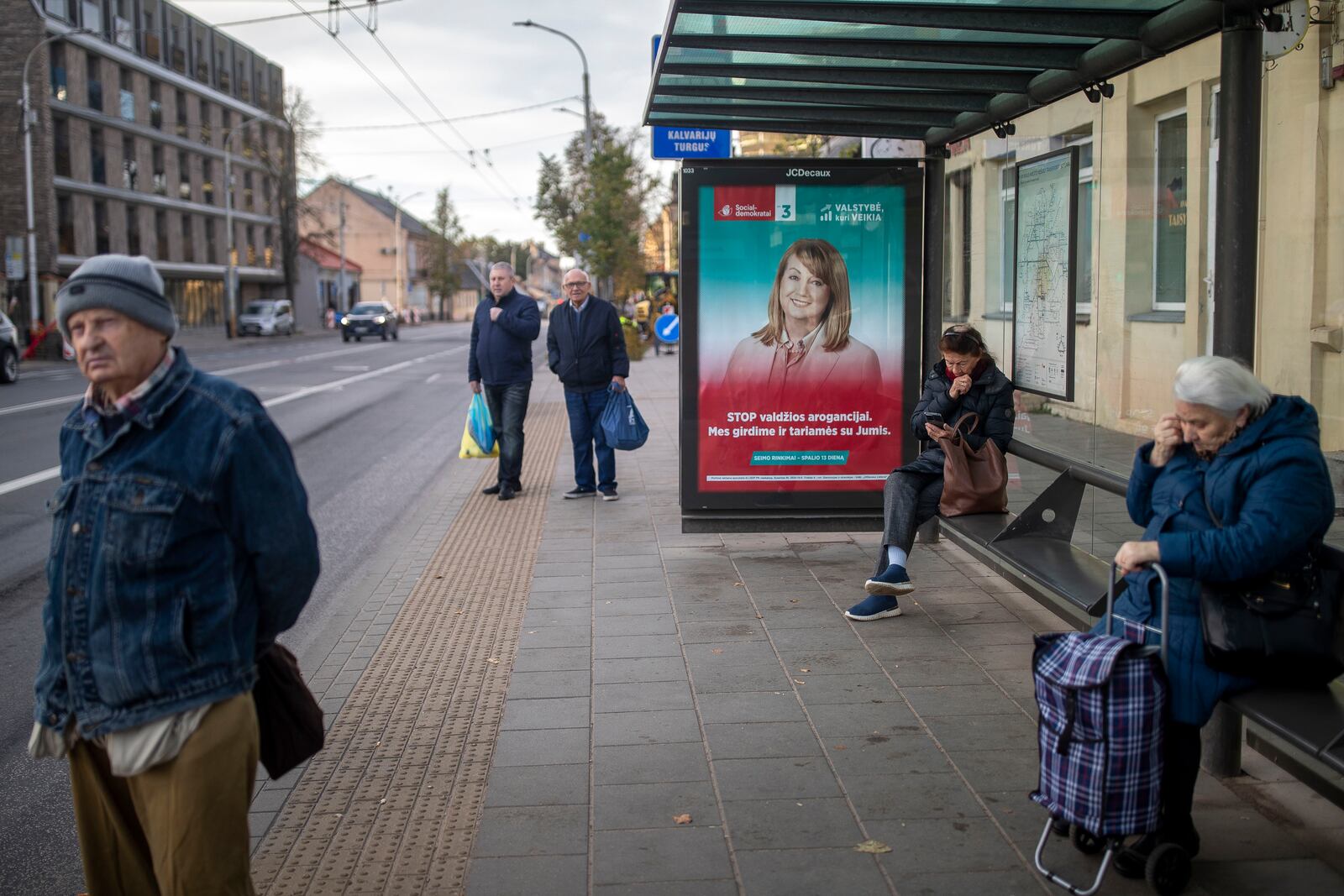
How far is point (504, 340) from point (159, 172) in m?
59.3

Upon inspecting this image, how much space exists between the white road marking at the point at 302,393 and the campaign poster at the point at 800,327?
112 inches

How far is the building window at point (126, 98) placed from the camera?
58.6 m

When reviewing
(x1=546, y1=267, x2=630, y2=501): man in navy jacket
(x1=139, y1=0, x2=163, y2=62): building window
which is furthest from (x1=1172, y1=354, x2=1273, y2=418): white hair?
(x1=139, y1=0, x2=163, y2=62): building window

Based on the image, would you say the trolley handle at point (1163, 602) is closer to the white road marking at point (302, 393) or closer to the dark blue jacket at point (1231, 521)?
the dark blue jacket at point (1231, 521)

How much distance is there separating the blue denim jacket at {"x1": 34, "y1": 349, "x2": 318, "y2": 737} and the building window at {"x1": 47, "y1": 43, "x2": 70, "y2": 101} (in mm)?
→ 55842

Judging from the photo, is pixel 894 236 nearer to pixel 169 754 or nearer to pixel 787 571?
pixel 787 571

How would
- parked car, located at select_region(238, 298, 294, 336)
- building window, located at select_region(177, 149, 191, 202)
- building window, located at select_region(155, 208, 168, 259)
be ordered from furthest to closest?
1. building window, located at select_region(177, 149, 191, 202)
2. building window, located at select_region(155, 208, 168, 259)
3. parked car, located at select_region(238, 298, 294, 336)

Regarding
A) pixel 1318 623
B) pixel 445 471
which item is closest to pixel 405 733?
pixel 1318 623

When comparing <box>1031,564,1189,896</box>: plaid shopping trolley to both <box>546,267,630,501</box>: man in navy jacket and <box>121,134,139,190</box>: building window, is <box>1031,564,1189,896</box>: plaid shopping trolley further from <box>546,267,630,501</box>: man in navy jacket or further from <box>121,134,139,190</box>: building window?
<box>121,134,139,190</box>: building window

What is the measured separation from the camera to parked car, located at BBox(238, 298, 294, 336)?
6038 cm

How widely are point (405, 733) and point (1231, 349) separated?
329 centimetres

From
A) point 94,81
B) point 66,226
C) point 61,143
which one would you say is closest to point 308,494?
point 66,226

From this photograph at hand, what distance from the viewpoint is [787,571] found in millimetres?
7793

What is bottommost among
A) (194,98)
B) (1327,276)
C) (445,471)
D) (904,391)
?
(445,471)
